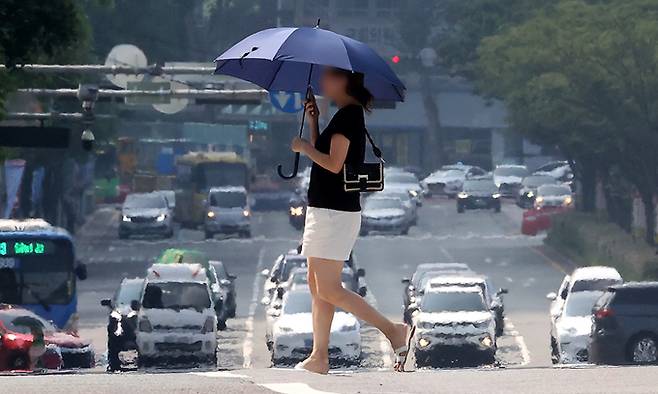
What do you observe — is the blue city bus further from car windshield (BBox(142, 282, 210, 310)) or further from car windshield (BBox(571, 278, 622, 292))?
car windshield (BBox(571, 278, 622, 292))

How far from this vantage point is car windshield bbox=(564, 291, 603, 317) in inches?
1298

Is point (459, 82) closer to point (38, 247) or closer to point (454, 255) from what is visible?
point (454, 255)

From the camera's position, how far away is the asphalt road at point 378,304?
9.95 m

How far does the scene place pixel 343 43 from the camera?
430 inches

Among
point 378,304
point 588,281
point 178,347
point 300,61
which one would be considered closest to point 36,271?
point 178,347

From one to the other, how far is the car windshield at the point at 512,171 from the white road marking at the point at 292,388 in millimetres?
82351

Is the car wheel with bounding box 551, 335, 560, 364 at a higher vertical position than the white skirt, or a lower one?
lower

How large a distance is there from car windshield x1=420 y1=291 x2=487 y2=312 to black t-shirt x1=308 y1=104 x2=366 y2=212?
23.7 metres

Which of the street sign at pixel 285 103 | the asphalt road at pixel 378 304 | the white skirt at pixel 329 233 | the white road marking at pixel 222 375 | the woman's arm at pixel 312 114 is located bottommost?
the asphalt road at pixel 378 304

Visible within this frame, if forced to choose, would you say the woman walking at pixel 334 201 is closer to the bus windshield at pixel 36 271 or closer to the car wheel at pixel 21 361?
the car wheel at pixel 21 361

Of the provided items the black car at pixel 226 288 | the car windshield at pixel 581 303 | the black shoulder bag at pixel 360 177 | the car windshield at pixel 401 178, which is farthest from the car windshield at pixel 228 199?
the black shoulder bag at pixel 360 177

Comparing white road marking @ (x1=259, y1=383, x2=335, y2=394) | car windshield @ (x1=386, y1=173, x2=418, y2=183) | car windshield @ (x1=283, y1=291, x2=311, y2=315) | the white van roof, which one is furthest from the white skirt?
car windshield @ (x1=386, y1=173, x2=418, y2=183)

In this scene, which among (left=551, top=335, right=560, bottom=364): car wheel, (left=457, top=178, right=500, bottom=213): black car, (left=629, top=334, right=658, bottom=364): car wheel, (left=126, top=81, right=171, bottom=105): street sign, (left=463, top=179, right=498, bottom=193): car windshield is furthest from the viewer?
(left=463, top=179, right=498, bottom=193): car windshield

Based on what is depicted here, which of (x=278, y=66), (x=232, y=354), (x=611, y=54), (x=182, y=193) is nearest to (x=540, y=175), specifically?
(x=182, y=193)
